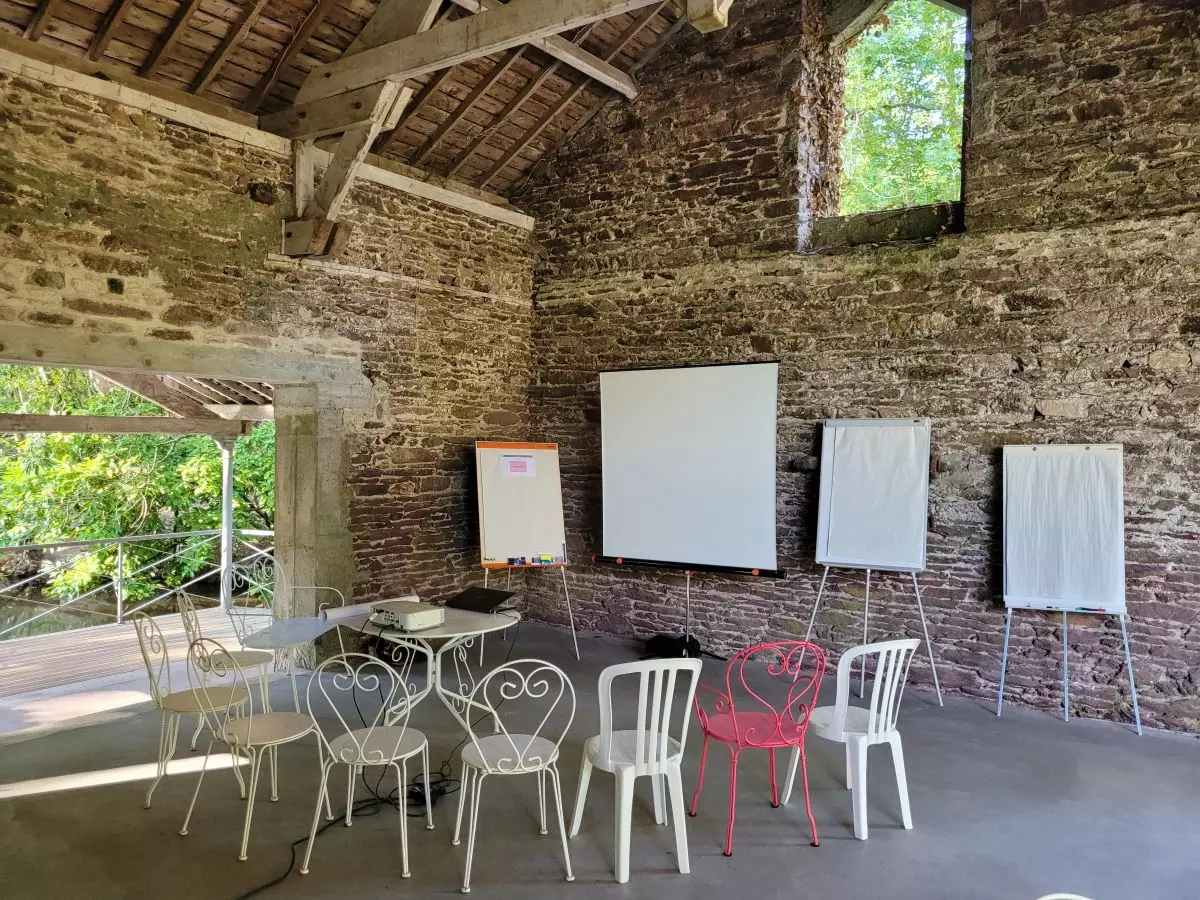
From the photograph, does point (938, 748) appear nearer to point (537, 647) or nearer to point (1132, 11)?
point (537, 647)

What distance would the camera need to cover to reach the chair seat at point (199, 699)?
3.42 m

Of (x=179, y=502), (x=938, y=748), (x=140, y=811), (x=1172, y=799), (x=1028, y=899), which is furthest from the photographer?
(x=179, y=502)

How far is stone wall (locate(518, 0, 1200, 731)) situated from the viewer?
4629mm

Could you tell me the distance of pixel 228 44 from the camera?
459 centimetres

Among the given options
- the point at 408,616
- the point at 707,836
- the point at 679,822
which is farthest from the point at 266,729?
the point at 707,836

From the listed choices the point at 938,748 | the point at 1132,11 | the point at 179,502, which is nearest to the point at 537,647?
the point at 938,748

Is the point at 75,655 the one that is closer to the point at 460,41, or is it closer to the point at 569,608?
the point at 569,608

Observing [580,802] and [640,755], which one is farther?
[580,802]

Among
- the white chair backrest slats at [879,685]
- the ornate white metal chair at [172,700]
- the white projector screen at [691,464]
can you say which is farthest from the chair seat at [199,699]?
the white projector screen at [691,464]

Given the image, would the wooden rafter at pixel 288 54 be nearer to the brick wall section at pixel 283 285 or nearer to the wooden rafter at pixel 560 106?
the brick wall section at pixel 283 285

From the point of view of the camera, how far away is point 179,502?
11.9 meters

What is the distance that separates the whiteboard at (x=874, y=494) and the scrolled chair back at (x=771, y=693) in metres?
0.76

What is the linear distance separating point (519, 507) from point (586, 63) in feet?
10.9

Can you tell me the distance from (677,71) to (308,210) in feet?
9.93
